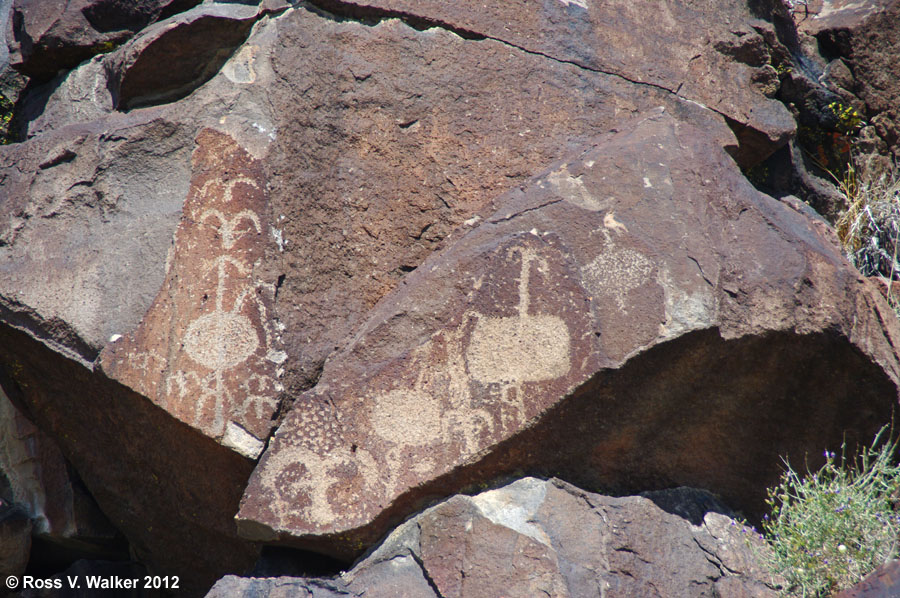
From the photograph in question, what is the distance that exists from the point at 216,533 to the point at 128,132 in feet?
4.63

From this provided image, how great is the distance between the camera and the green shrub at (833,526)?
92.8 inches

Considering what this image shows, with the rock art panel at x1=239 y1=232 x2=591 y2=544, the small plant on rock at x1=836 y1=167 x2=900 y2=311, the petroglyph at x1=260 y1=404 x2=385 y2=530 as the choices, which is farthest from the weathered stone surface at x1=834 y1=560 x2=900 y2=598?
the small plant on rock at x1=836 y1=167 x2=900 y2=311

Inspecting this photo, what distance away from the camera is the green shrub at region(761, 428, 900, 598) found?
7.73 feet

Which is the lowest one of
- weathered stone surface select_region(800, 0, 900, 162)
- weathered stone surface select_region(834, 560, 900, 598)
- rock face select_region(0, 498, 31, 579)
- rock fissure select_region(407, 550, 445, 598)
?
rock face select_region(0, 498, 31, 579)

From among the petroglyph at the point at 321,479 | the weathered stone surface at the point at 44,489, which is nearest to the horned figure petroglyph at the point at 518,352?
the petroglyph at the point at 321,479

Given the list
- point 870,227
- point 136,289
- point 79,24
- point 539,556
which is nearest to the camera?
point 539,556

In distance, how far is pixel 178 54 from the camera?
3002mm

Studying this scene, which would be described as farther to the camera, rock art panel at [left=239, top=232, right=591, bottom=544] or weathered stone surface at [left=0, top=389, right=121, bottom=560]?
weathered stone surface at [left=0, top=389, right=121, bottom=560]

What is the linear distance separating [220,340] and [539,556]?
1.14 m

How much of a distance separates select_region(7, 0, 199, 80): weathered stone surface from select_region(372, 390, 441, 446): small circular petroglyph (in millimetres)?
1982

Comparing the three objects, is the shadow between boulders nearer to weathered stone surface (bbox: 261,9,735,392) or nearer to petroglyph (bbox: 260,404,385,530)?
petroglyph (bbox: 260,404,385,530)

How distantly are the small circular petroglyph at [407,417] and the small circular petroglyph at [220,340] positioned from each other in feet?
1.52

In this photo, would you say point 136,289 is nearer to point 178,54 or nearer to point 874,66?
point 178,54

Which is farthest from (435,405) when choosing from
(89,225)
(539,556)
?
(89,225)
